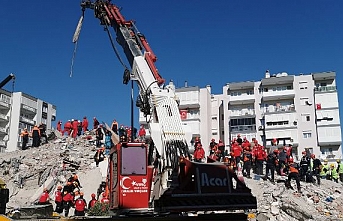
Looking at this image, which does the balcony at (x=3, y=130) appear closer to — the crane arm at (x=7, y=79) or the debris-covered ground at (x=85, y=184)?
the debris-covered ground at (x=85, y=184)

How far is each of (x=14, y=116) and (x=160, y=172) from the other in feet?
221

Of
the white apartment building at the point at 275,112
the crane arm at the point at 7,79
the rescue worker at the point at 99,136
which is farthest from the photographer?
the white apartment building at the point at 275,112

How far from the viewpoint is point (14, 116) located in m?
72.2

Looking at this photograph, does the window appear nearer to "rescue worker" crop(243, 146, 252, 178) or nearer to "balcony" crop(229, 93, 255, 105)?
"balcony" crop(229, 93, 255, 105)

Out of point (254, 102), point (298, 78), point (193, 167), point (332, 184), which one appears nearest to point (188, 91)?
point (254, 102)

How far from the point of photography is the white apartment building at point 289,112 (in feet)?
187

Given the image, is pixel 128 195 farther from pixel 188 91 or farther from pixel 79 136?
pixel 188 91

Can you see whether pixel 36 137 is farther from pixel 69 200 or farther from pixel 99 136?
pixel 69 200

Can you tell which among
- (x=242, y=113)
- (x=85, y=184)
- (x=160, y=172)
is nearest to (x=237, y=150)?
(x=85, y=184)

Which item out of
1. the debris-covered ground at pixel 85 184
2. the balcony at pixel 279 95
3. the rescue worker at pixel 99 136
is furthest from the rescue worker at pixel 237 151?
the balcony at pixel 279 95

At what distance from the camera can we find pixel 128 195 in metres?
10.0

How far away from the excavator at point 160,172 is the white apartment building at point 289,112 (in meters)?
45.8

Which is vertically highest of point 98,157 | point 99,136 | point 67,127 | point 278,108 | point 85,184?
point 278,108

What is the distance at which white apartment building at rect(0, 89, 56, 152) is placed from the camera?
7006 centimetres
